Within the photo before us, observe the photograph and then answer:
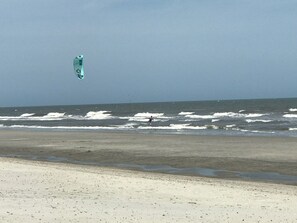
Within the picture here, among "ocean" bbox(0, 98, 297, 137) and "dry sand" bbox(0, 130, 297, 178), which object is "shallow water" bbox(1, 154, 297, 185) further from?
"ocean" bbox(0, 98, 297, 137)

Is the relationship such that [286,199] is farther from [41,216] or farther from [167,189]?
[41,216]

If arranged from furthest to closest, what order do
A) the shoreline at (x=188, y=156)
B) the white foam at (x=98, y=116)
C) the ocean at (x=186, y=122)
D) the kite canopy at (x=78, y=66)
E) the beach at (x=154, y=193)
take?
the white foam at (x=98, y=116) < the ocean at (x=186, y=122) < the shoreline at (x=188, y=156) < the kite canopy at (x=78, y=66) < the beach at (x=154, y=193)

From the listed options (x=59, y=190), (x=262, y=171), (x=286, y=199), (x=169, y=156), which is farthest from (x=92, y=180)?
(x=169, y=156)

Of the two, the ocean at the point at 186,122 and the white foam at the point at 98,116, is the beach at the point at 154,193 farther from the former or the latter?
the white foam at the point at 98,116

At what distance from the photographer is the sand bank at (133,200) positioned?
8078mm

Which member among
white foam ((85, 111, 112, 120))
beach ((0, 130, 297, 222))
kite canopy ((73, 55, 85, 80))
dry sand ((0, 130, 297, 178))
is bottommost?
white foam ((85, 111, 112, 120))

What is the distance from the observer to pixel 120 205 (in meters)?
9.16

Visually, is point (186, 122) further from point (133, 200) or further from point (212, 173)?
point (133, 200)

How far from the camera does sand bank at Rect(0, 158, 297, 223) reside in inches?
318

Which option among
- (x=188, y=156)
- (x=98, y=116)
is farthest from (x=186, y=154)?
(x=98, y=116)

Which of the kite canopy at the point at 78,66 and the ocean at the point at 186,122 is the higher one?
the kite canopy at the point at 78,66

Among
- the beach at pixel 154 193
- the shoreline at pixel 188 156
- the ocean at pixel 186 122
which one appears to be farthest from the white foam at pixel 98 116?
the beach at pixel 154 193

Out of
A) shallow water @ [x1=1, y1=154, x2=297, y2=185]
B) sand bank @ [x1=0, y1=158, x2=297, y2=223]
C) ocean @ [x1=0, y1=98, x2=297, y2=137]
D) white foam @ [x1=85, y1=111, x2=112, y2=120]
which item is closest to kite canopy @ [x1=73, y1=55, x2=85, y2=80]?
sand bank @ [x1=0, y1=158, x2=297, y2=223]

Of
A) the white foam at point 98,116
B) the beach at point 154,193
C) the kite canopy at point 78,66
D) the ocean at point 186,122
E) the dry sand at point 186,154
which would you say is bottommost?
the white foam at point 98,116
